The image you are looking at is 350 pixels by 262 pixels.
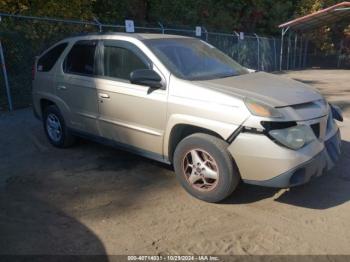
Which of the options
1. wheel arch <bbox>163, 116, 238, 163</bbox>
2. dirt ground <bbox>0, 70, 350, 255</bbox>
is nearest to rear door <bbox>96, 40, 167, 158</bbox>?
wheel arch <bbox>163, 116, 238, 163</bbox>

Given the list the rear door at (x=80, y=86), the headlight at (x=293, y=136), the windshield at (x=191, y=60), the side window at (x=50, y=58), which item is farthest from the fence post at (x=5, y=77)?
the headlight at (x=293, y=136)

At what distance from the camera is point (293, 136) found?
4258 mm

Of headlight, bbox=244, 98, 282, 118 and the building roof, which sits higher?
the building roof

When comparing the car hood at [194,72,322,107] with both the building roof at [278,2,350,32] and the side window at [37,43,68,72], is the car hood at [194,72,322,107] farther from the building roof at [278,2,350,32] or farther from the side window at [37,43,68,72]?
the building roof at [278,2,350,32]

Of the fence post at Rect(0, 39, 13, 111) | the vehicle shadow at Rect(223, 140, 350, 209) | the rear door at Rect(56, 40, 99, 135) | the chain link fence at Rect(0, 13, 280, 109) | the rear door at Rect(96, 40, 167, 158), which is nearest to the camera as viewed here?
the vehicle shadow at Rect(223, 140, 350, 209)

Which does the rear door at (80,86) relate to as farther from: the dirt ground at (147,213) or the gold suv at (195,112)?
the dirt ground at (147,213)

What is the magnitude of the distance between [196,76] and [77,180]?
2.00 meters

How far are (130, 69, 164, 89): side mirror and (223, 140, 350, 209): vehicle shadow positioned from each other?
1538 millimetres

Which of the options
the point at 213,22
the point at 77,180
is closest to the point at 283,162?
the point at 77,180

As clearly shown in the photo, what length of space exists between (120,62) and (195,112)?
1496 millimetres

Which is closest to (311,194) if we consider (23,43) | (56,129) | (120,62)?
(120,62)

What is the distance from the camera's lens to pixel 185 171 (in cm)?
490

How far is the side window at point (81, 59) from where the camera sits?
6.06m

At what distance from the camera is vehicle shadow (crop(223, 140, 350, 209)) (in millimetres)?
4738
